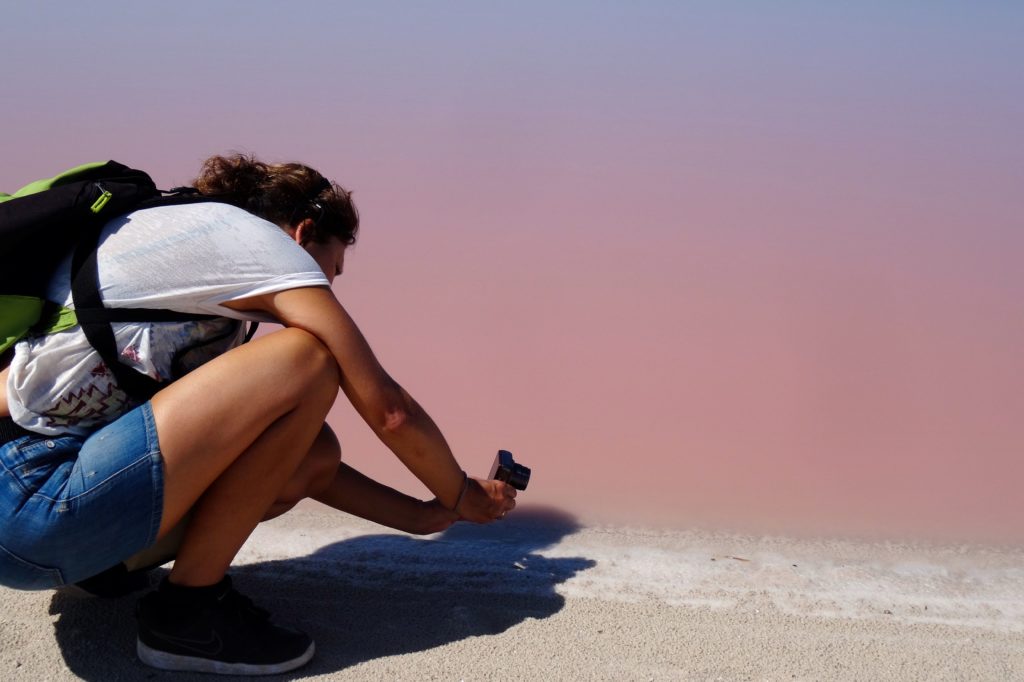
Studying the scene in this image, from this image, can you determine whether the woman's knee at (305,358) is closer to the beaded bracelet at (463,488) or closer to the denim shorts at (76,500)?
the denim shorts at (76,500)

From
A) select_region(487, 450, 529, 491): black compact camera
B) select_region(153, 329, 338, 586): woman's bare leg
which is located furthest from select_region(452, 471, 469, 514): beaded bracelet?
select_region(153, 329, 338, 586): woman's bare leg

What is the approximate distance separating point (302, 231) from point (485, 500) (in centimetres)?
68

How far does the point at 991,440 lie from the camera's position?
329cm

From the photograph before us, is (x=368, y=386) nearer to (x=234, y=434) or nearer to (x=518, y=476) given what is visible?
(x=234, y=434)

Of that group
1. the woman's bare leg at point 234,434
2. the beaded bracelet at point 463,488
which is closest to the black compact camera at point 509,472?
the beaded bracelet at point 463,488

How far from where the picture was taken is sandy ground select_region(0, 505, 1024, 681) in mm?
1945

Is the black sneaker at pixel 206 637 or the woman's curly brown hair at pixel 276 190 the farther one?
the woman's curly brown hair at pixel 276 190

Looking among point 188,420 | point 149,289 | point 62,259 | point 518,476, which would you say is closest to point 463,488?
point 518,476

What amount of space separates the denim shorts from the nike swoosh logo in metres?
0.22

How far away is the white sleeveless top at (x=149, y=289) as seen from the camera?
166cm

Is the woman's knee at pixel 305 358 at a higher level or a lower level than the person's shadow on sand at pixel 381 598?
higher

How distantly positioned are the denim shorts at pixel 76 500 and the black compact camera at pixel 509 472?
2.62 ft

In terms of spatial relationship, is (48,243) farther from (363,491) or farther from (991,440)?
(991,440)

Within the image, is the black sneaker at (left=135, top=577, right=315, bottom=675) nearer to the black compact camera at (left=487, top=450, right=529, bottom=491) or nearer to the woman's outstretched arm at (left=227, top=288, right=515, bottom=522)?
the woman's outstretched arm at (left=227, top=288, right=515, bottom=522)
